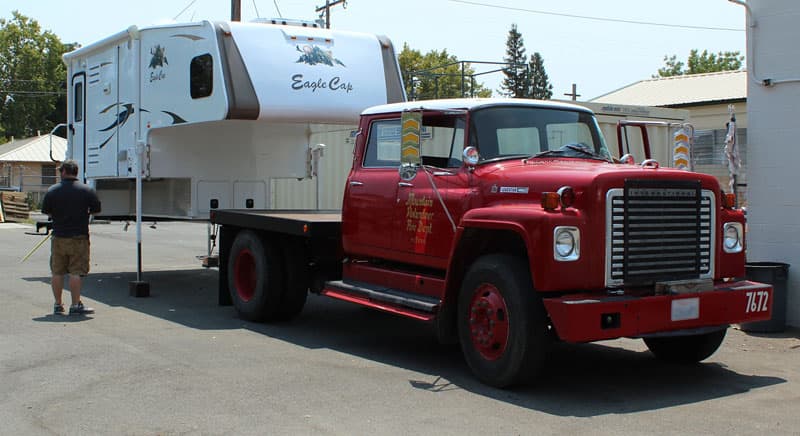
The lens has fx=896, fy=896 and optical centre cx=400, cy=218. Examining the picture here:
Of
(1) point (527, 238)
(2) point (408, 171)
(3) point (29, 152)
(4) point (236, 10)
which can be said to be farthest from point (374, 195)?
(3) point (29, 152)

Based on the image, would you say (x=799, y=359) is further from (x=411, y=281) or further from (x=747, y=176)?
(x=411, y=281)

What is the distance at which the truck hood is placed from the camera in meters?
6.61

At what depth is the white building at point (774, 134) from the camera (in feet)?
31.8

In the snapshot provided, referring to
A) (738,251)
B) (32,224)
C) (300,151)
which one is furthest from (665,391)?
(32,224)

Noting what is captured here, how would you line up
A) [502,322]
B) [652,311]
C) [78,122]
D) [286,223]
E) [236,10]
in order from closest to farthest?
[652,311] → [502,322] → [286,223] → [78,122] → [236,10]

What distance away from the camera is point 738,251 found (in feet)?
24.4

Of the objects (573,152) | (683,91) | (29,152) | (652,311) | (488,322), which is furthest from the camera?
(29,152)

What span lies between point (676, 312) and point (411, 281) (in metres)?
2.44

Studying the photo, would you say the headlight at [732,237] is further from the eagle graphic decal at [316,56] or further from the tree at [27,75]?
the tree at [27,75]

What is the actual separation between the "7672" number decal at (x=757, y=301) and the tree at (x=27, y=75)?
74319mm

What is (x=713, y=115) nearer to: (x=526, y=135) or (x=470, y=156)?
(x=526, y=135)

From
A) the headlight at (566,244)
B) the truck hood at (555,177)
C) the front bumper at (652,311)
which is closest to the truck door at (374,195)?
the truck hood at (555,177)

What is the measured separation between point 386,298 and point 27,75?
73799 mm

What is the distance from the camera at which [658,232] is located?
6832 mm
